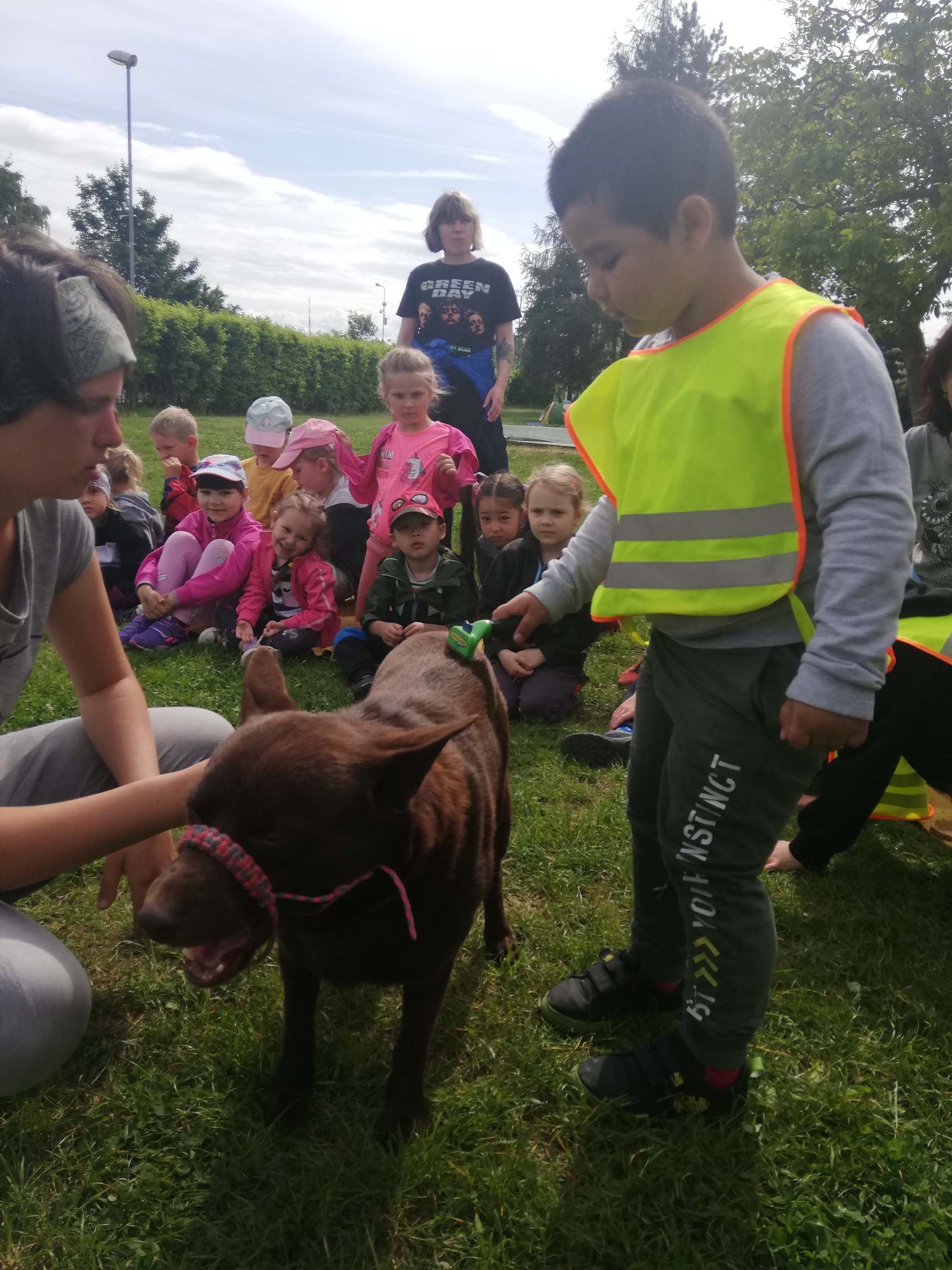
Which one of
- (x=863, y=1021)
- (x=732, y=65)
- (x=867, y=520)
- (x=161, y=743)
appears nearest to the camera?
(x=867, y=520)

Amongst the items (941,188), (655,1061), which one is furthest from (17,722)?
(941,188)

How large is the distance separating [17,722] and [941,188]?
1706cm

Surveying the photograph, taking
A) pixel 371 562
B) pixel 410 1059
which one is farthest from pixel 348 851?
pixel 371 562

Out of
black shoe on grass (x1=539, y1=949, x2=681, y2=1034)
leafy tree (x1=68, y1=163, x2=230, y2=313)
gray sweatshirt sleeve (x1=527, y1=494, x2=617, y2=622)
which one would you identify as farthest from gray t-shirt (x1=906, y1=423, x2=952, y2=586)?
leafy tree (x1=68, y1=163, x2=230, y2=313)

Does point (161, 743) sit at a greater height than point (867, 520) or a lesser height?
lesser

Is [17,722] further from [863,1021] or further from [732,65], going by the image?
[732,65]

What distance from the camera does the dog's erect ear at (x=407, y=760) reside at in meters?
1.65

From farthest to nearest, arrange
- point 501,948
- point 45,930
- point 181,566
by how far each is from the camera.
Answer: point 181,566 < point 501,948 < point 45,930

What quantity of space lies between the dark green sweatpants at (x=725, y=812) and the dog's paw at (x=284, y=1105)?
1.05 meters

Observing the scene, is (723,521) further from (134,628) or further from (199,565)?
(134,628)

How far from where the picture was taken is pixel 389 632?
5289mm

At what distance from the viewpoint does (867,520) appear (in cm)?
164

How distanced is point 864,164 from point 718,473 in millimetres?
19432

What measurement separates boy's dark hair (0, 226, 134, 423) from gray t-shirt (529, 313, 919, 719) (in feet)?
5.52
